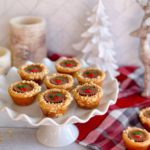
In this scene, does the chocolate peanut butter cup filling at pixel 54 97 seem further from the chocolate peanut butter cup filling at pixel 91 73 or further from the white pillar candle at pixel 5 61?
the white pillar candle at pixel 5 61

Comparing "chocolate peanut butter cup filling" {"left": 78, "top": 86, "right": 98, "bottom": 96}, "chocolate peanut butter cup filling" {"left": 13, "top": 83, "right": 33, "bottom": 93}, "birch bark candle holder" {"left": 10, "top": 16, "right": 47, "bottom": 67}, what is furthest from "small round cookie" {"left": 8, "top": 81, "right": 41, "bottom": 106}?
"birch bark candle holder" {"left": 10, "top": 16, "right": 47, "bottom": 67}

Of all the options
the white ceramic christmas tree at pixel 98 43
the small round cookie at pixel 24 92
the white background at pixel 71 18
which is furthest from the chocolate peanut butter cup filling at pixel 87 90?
the white background at pixel 71 18

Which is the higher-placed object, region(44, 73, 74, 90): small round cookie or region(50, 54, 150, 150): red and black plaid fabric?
region(44, 73, 74, 90): small round cookie

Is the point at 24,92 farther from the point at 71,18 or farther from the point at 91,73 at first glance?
the point at 71,18

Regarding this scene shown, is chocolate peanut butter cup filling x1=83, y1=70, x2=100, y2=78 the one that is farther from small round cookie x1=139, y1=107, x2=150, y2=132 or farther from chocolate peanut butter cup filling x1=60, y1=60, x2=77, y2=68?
small round cookie x1=139, y1=107, x2=150, y2=132

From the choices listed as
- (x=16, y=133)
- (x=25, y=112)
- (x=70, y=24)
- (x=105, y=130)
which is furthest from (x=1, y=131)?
(x=70, y=24)

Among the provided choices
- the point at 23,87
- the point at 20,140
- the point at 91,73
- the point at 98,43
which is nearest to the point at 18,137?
the point at 20,140
